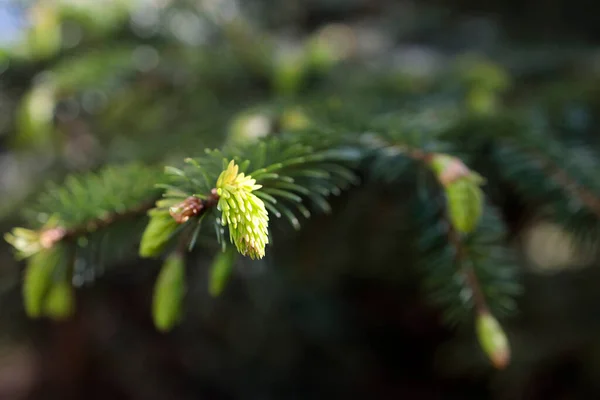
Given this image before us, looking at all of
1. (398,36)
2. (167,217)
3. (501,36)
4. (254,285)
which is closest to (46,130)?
(167,217)

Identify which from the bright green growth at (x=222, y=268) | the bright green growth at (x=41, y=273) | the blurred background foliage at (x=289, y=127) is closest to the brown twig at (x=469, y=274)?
the blurred background foliage at (x=289, y=127)

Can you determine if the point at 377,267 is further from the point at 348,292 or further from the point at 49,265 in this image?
the point at 49,265

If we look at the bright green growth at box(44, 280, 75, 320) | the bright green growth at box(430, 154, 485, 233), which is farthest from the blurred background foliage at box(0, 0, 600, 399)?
the bright green growth at box(44, 280, 75, 320)

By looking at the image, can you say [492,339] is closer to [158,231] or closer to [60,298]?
[158,231]

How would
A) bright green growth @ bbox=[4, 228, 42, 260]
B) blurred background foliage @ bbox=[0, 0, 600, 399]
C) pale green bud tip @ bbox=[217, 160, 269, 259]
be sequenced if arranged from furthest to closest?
blurred background foliage @ bbox=[0, 0, 600, 399] < bright green growth @ bbox=[4, 228, 42, 260] < pale green bud tip @ bbox=[217, 160, 269, 259]

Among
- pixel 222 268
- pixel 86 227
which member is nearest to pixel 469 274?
pixel 222 268

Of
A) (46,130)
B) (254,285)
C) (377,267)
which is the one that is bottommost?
(46,130)

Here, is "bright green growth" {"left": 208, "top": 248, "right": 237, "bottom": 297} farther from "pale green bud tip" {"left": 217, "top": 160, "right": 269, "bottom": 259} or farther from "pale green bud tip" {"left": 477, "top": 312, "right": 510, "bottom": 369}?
"pale green bud tip" {"left": 477, "top": 312, "right": 510, "bottom": 369}
